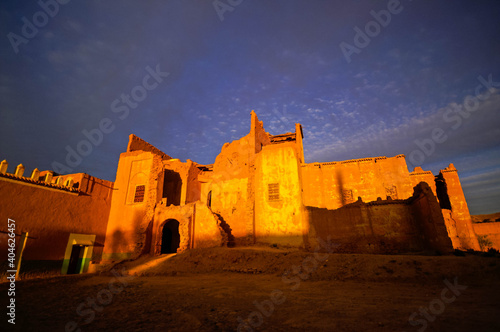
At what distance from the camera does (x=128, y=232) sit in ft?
59.0

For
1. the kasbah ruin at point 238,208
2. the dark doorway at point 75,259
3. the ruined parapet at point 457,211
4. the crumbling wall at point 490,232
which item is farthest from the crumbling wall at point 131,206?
the crumbling wall at point 490,232

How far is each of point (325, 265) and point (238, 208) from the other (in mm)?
10450

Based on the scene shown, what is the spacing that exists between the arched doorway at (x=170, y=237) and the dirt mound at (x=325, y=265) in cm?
444

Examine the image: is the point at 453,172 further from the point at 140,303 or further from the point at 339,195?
the point at 140,303

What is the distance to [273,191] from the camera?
739 inches

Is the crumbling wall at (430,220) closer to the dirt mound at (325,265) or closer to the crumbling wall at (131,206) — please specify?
the dirt mound at (325,265)

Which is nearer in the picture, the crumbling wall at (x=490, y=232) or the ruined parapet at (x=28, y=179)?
the ruined parapet at (x=28, y=179)

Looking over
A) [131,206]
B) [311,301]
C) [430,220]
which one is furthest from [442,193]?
[131,206]

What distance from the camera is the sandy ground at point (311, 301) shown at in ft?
14.2

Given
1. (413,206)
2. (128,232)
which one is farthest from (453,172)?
(128,232)

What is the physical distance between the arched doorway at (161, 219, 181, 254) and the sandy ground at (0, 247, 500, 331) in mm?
9896

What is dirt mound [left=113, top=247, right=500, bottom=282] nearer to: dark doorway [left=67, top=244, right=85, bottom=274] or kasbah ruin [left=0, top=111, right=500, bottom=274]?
kasbah ruin [left=0, top=111, right=500, bottom=274]

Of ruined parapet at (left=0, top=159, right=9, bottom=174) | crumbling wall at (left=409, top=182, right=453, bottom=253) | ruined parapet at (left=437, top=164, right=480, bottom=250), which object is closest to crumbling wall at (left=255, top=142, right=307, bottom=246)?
crumbling wall at (left=409, top=182, right=453, bottom=253)

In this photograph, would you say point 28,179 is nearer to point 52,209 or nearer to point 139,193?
point 52,209
